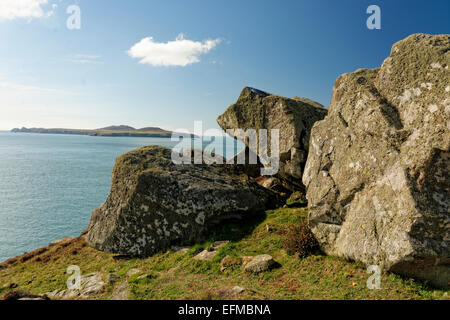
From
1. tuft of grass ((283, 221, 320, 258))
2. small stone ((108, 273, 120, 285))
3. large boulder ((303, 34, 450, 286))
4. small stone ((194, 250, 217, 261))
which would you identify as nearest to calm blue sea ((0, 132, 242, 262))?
small stone ((194, 250, 217, 261))

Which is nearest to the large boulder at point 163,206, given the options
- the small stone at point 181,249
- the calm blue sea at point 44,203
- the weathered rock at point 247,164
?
the small stone at point 181,249

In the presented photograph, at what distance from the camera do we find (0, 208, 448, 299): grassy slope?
29.0 feet

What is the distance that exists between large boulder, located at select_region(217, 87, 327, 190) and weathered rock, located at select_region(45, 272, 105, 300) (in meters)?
12.4

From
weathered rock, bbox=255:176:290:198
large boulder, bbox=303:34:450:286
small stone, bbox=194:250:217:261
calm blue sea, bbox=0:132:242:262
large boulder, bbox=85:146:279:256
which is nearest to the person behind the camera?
large boulder, bbox=303:34:450:286

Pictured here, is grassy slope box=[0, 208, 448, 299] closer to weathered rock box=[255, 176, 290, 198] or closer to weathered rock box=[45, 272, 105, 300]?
weathered rock box=[45, 272, 105, 300]

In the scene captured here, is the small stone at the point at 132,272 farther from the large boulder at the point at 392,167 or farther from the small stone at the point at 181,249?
the large boulder at the point at 392,167

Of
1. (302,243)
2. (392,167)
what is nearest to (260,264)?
(302,243)

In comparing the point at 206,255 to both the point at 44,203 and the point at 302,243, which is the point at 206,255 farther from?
the point at 44,203

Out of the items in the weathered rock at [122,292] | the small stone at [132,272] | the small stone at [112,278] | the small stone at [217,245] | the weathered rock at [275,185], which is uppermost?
the weathered rock at [275,185]

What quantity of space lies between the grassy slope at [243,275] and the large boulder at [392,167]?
766mm

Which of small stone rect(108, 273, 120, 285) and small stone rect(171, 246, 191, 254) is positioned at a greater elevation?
small stone rect(171, 246, 191, 254)

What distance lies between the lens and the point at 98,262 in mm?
16812

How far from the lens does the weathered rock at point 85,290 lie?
12273mm
